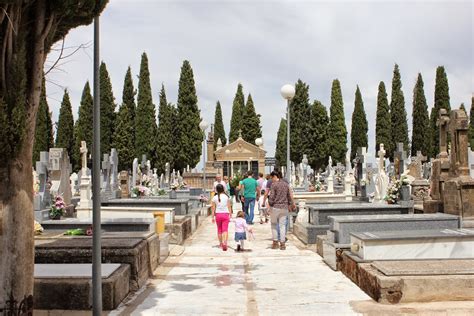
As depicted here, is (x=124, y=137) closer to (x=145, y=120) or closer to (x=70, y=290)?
(x=145, y=120)

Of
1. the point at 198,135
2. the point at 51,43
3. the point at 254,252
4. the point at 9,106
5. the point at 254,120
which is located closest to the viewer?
the point at 9,106

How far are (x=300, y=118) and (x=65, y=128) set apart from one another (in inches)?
946

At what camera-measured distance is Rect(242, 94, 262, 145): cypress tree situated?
7325 cm

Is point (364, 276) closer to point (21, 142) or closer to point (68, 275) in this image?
point (68, 275)

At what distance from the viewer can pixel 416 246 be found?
7.59m

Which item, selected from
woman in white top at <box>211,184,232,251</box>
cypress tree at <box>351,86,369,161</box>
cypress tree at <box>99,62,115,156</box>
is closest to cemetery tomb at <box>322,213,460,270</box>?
woman in white top at <box>211,184,232,251</box>

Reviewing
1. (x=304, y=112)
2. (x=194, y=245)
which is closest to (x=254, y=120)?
(x=304, y=112)

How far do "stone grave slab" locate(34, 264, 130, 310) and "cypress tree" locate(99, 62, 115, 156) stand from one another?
1815 inches

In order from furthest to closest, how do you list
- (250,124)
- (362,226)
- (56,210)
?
(250,124), (56,210), (362,226)

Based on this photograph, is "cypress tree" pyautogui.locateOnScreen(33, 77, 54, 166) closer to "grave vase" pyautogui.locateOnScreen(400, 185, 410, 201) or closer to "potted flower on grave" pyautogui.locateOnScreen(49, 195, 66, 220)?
"potted flower on grave" pyautogui.locateOnScreen(49, 195, 66, 220)

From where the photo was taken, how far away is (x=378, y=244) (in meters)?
7.54

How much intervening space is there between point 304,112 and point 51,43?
5419 cm

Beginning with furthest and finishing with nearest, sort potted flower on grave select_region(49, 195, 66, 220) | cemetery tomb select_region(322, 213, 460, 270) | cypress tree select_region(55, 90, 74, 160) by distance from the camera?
cypress tree select_region(55, 90, 74, 160), potted flower on grave select_region(49, 195, 66, 220), cemetery tomb select_region(322, 213, 460, 270)

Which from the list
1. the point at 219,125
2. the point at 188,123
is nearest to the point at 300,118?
the point at 188,123
